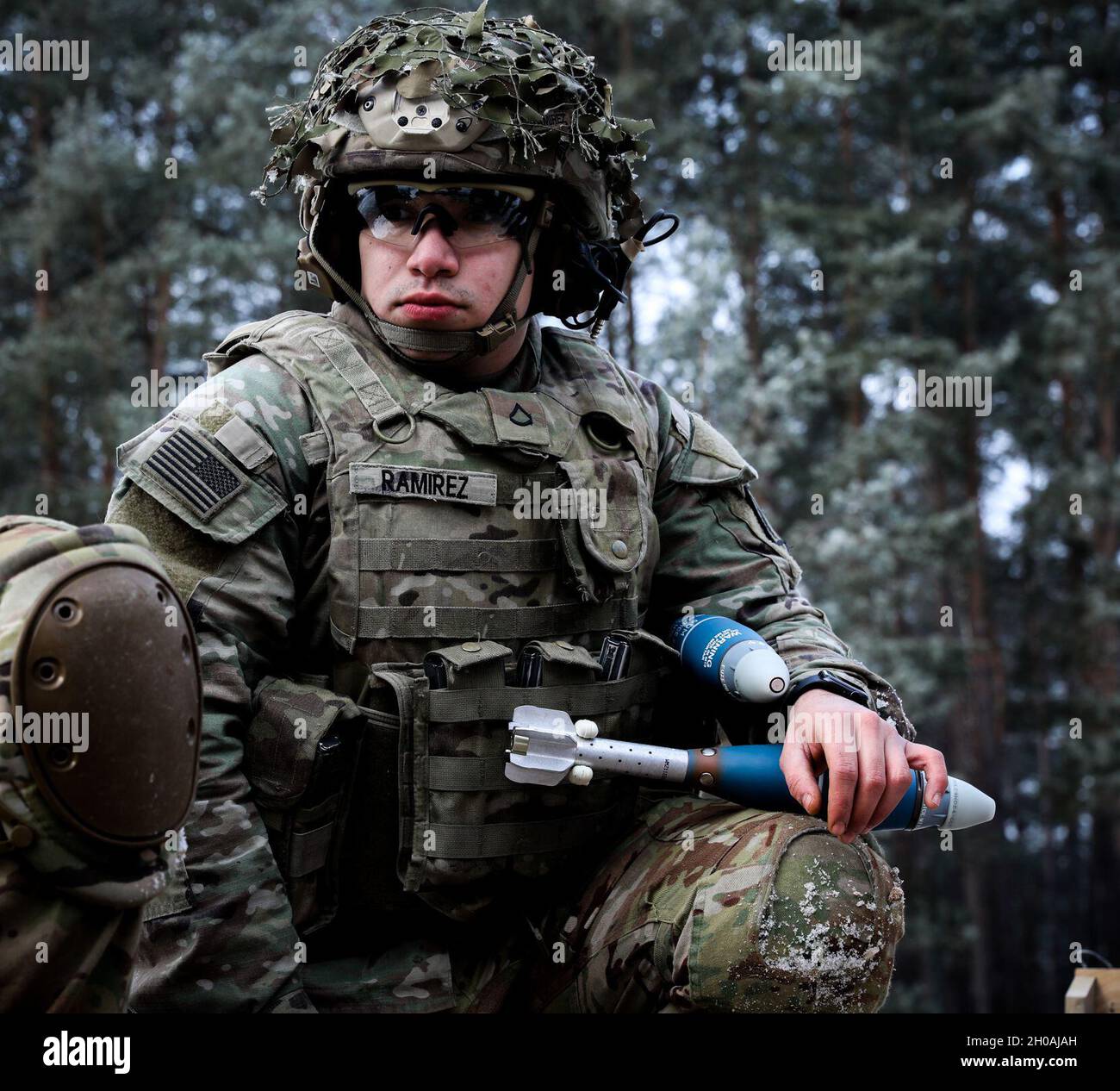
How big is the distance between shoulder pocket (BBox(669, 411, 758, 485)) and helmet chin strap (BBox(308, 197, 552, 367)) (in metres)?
0.61

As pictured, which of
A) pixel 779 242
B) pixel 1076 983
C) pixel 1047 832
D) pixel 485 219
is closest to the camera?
pixel 485 219

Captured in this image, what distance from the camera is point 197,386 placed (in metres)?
3.53

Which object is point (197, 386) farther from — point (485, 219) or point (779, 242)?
point (779, 242)

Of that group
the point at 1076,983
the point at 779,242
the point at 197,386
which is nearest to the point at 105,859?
the point at 197,386

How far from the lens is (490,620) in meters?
3.48

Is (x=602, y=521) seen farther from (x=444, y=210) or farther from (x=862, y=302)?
(x=862, y=302)

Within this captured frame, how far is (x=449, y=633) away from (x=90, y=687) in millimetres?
1329

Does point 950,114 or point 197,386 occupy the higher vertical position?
point 950,114

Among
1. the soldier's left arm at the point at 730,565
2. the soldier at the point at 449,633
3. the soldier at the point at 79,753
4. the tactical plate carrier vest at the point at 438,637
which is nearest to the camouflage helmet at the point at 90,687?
the soldier at the point at 79,753

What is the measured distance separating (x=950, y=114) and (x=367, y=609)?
61.6 ft

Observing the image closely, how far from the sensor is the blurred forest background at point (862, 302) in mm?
16188

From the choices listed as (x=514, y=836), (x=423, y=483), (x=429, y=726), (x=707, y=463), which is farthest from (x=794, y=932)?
(x=707, y=463)

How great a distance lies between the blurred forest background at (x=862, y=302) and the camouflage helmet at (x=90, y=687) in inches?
497
